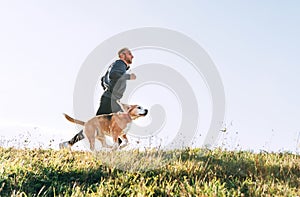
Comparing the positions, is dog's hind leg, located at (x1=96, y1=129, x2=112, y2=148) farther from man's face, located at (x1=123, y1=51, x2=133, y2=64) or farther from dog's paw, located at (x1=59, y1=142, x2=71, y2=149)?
man's face, located at (x1=123, y1=51, x2=133, y2=64)

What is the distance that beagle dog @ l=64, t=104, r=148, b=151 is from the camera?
835 cm

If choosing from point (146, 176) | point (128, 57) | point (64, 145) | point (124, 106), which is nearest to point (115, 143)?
point (124, 106)

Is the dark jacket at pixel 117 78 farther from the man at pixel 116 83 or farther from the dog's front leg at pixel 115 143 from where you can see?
the dog's front leg at pixel 115 143

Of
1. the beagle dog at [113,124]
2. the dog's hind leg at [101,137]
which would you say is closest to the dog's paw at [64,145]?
the beagle dog at [113,124]

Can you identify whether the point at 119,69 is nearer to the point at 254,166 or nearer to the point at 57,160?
the point at 57,160

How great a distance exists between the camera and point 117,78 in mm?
8523

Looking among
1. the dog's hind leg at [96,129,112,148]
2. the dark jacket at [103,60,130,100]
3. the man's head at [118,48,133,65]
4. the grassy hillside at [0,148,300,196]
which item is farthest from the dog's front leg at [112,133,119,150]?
the man's head at [118,48,133,65]

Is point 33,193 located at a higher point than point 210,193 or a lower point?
lower

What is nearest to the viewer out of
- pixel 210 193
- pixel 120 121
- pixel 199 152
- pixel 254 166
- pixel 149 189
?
pixel 210 193

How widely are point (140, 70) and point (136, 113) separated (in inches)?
50.5

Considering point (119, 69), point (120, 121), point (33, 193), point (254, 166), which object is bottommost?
point (33, 193)

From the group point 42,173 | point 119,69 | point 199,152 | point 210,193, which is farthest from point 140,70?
point 210,193

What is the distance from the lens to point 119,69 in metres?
8.56

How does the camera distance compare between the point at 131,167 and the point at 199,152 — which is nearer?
the point at 131,167
